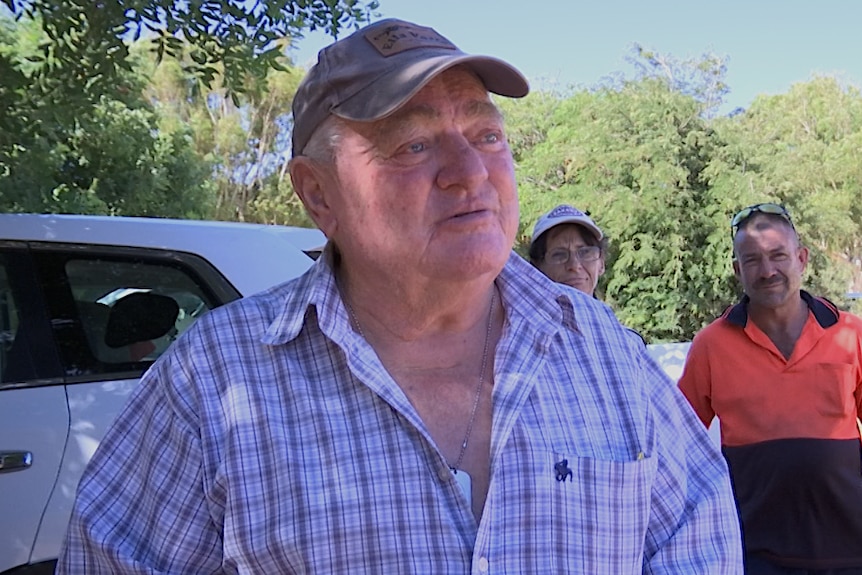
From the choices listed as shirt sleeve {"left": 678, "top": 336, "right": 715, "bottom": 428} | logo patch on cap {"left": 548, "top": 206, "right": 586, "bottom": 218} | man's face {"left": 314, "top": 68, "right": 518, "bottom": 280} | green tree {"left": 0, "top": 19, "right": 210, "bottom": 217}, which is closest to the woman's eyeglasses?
logo patch on cap {"left": 548, "top": 206, "right": 586, "bottom": 218}

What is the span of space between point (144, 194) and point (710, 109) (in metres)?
9.77

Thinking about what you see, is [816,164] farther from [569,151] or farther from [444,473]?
[444,473]

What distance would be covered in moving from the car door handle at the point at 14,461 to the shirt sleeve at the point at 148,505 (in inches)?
58.9

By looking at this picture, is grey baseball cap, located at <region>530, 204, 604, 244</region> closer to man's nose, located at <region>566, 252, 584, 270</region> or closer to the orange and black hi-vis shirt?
man's nose, located at <region>566, 252, 584, 270</region>

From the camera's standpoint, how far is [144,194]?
1187 cm

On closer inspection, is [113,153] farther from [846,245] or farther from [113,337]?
[846,245]

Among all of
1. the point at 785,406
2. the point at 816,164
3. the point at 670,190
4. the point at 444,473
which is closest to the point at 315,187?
the point at 444,473

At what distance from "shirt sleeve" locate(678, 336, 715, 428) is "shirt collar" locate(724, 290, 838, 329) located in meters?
0.15

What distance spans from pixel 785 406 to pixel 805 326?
1.01 ft

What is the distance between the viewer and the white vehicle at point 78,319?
9.05 ft

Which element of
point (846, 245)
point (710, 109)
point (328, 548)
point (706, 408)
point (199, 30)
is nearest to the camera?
point (328, 548)

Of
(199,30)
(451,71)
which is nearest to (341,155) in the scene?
(451,71)

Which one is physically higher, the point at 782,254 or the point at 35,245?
the point at 35,245

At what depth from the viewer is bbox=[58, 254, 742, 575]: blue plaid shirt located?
1311mm
